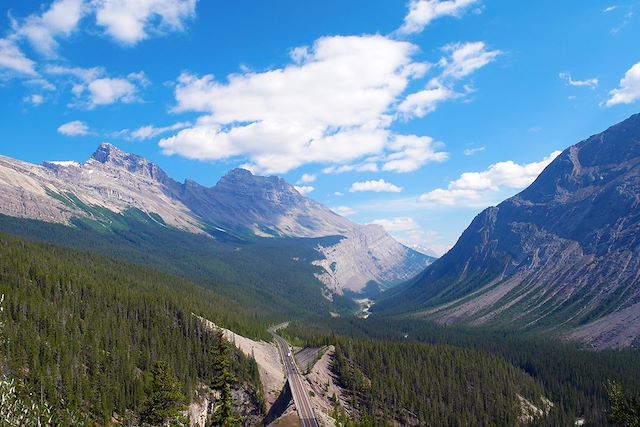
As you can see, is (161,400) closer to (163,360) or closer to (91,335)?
(163,360)

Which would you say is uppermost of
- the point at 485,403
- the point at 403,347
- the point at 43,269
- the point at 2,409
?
the point at 43,269

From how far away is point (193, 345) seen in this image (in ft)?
501

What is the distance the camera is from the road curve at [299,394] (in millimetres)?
101500

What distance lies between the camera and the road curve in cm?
10150

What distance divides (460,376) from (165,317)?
9976cm

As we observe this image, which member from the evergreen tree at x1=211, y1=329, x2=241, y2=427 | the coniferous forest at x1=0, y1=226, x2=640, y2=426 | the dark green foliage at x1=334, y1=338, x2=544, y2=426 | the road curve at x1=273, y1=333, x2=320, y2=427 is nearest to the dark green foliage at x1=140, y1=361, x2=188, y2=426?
the evergreen tree at x1=211, y1=329, x2=241, y2=427

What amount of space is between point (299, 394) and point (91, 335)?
56.3m

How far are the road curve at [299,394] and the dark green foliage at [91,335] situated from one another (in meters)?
12.7

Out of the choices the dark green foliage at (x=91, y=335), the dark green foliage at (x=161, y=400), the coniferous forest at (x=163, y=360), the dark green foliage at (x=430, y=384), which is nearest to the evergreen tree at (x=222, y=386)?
the dark green foliage at (x=161, y=400)

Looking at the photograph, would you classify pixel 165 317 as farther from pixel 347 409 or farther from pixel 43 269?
pixel 347 409

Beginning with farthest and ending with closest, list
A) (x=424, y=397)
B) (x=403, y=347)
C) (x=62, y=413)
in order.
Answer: (x=403, y=347)
(x=424, y=397)
(x=62, y=413)

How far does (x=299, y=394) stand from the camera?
401 feet

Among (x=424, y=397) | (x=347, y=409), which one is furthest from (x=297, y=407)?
(x=424, y=397)

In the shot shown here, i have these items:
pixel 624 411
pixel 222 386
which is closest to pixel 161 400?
pixel 222 386
